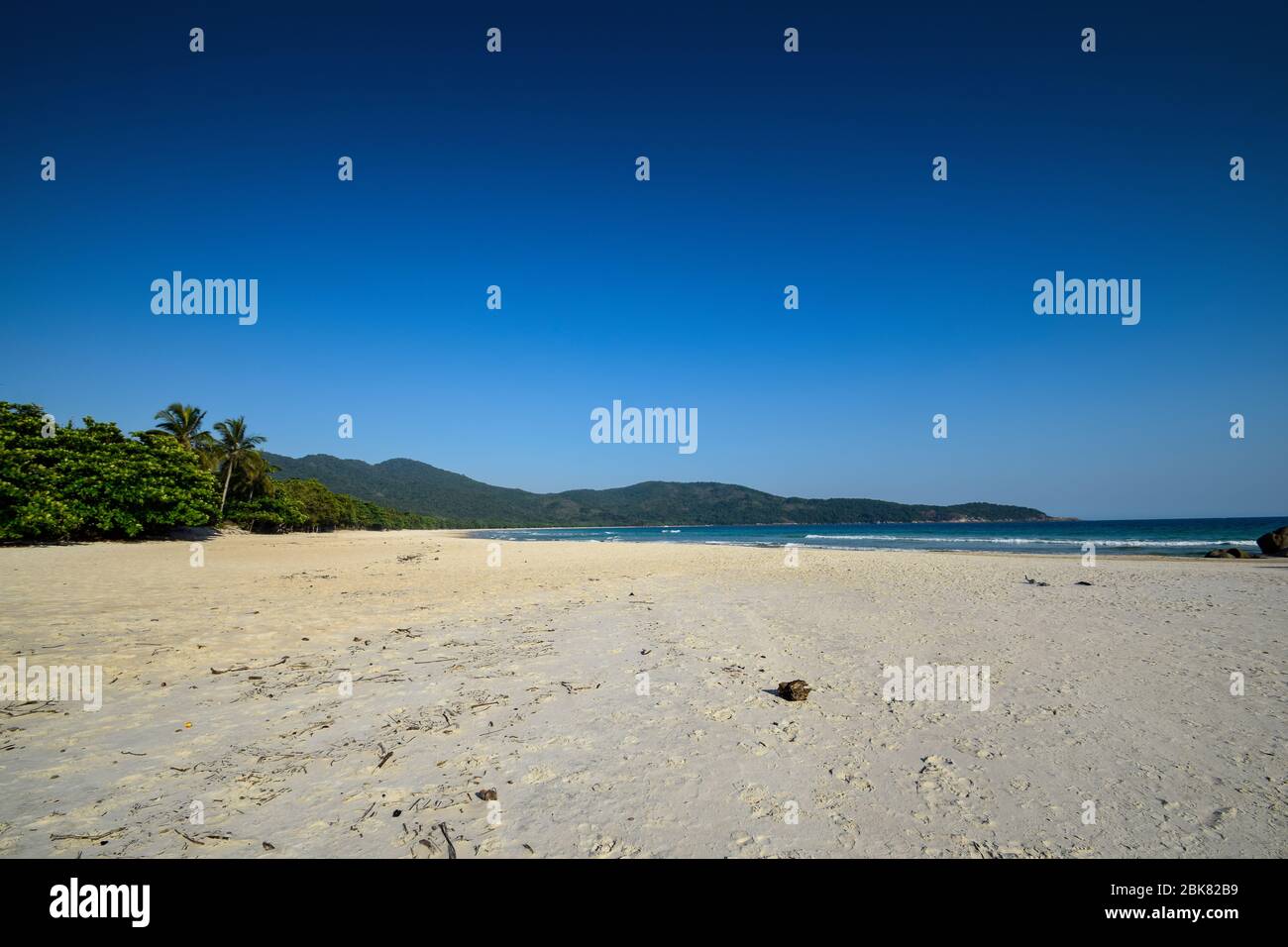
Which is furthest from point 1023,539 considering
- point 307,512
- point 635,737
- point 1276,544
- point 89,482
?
point 307,512

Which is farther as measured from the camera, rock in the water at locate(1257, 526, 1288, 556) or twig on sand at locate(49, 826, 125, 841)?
rock in the water at locate(1257, 526, 1288, 556)

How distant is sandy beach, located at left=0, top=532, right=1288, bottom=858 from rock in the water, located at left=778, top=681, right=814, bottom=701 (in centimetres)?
14

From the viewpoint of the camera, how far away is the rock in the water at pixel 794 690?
20.2 ft

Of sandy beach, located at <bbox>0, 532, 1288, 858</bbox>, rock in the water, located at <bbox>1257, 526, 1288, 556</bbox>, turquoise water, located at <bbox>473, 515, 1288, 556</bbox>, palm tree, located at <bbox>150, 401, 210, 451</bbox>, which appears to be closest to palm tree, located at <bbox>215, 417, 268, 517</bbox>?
palm tree, located at <bbox>150, 401, 210, 451</bbox>

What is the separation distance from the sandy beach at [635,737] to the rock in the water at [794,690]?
0.47 ft

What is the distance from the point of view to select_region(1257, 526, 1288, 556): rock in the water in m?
30.3

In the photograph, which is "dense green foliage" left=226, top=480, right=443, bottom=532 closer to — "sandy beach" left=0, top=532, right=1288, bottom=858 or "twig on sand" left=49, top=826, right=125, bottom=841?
"sandy beach" left=0, top=532, right=1288, bottom=858

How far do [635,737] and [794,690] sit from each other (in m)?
2.17

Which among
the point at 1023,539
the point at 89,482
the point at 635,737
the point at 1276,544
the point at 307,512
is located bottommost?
the point at 1023,539

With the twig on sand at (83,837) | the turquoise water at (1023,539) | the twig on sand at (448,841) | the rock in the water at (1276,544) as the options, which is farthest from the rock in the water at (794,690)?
the rock in the water at (1276,544)

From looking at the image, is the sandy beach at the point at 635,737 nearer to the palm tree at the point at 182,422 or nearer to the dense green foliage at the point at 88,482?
the dense green foliage at the point at 88,482

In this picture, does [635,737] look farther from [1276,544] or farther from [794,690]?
[1276,544]

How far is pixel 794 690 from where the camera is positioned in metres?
6.15
